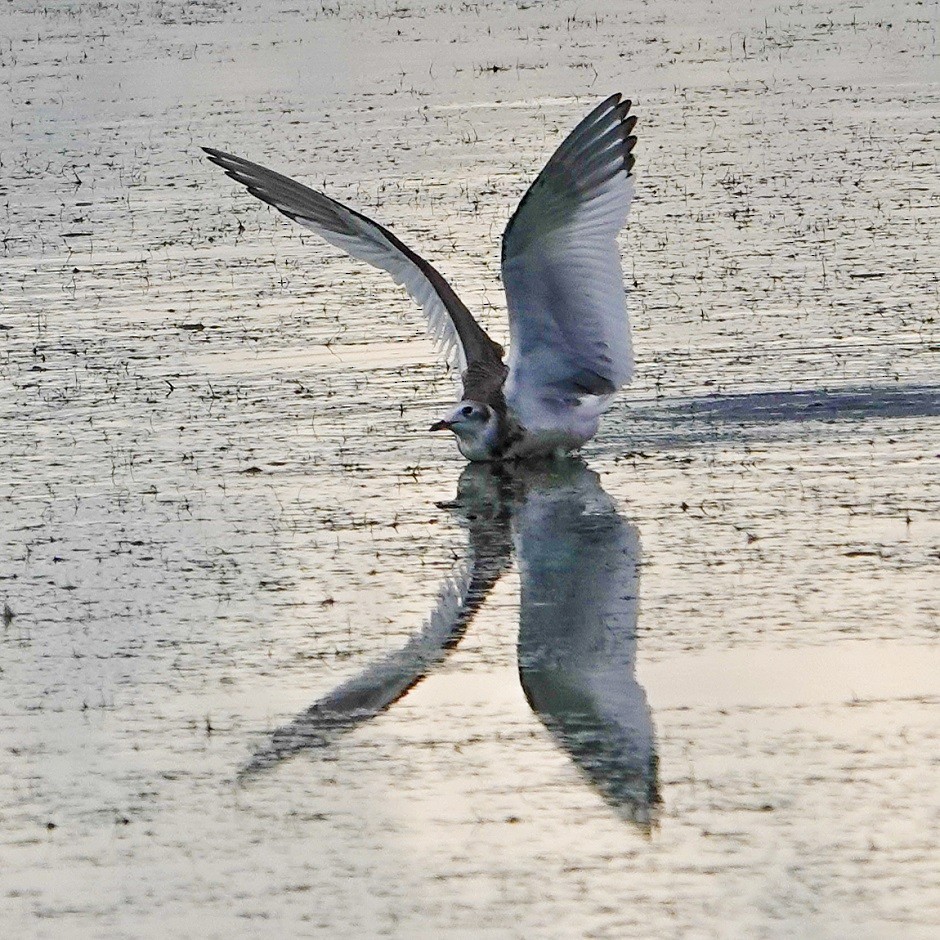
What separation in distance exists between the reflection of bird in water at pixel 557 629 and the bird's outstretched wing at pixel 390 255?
62 centimetres

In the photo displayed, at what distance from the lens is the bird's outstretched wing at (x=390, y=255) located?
1059 cm

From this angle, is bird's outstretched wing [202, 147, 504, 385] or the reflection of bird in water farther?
bird's outstretched wing [202, 147, 504, 385]

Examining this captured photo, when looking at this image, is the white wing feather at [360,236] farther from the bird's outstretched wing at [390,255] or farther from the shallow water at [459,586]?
the shallow water at [459,586]

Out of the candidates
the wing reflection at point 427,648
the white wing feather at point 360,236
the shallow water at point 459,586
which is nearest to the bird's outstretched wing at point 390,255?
the white wing feather at point 360,236

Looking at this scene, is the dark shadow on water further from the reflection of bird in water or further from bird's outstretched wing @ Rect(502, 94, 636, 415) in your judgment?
the reflection of bird in water

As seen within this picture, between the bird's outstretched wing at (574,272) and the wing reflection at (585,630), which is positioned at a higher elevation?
the bird's outstretched wing at (574,272)

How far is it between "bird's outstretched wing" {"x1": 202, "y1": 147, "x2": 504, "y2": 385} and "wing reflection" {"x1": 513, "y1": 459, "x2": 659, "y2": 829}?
0.71m

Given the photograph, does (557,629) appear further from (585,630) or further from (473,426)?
(473,426)

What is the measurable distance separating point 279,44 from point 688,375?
2099cm

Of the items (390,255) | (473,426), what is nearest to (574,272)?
(473,426)

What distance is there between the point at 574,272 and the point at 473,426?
0.77 m

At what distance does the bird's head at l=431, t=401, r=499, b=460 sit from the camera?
33.1 feet

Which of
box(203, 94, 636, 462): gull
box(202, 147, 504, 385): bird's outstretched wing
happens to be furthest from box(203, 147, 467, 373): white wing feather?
box(203, 94, 636, 462): gull

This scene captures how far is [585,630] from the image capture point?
307 inches
